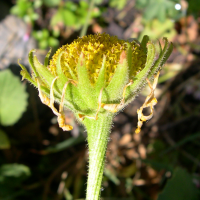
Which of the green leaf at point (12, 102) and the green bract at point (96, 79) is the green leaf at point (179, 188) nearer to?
the green bract at point (96, 79)

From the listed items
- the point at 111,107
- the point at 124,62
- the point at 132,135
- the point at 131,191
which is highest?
the point at 124,62

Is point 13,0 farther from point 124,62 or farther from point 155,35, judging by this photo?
point 124,62

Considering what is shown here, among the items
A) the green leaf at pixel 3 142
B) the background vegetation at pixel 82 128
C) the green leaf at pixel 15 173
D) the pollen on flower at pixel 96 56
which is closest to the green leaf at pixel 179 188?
the background vegetation at pixel 82 128

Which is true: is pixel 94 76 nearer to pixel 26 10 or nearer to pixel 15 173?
pixel 15 173

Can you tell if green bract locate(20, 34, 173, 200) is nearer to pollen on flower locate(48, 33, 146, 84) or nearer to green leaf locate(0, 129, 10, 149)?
pollen on flower locate(48, 33, 146, 84)

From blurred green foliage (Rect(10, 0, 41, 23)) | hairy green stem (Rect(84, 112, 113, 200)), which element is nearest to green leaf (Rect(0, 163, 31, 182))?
hairy green stem (Rect(84, 112, 113, 200))

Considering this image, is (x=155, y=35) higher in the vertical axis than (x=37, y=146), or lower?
higher

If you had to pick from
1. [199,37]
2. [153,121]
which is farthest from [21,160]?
[199,37]

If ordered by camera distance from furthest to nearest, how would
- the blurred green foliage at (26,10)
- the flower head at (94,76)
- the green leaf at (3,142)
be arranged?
the blurred green foliage at (26,10) → the green leaf at (3,142) → the flower head at (94,76)
